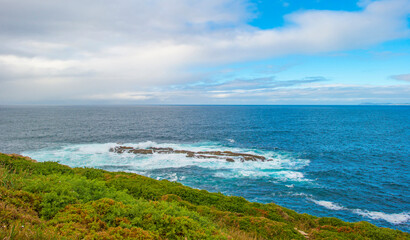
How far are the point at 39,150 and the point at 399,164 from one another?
269 ft

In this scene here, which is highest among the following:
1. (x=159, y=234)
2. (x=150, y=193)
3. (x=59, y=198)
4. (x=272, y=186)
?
(x=59, y=198)

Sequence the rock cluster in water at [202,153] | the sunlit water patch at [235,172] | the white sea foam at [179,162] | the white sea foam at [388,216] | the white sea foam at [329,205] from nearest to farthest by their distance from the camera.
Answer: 1. the white sea foam at [388,216]
2. the white sea foam at [329,205]
3. the sunlit water patch at [235,172]
4. the white sea foam at [179,162]
5. the rock cluster in water at [202,153]

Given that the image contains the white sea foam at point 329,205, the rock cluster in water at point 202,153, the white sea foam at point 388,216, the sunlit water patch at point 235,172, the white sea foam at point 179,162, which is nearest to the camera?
the white sea foam at point 388,216

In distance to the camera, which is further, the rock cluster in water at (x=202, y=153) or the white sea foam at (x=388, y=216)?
the rock cluster in water at (x=202, y=153)

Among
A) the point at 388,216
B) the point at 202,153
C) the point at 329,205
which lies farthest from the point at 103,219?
the point at 202,153

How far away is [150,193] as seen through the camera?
15219 mm

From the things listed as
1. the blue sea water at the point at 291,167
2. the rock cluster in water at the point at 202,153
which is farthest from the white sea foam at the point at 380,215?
the rock cluster in water at the point at 202,153

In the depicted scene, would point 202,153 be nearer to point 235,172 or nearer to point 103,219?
point 235,172

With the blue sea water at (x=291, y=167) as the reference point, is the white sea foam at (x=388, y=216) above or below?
below

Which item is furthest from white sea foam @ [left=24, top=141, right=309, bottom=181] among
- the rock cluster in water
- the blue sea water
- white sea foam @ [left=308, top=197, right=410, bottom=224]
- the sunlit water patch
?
white sea foam @ [left=308, top=197, right=410, bottom=224]

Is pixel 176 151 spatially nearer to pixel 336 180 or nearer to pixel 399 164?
pixel 336 180

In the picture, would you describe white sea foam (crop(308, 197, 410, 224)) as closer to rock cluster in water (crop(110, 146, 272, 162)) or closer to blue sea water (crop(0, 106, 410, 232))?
blue sea water (crop(0, 106, 410, 232))

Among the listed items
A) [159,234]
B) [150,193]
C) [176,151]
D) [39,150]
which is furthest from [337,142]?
[39,150]

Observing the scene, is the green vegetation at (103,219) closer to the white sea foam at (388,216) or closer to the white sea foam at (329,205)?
the white sea foam at (388,216)
